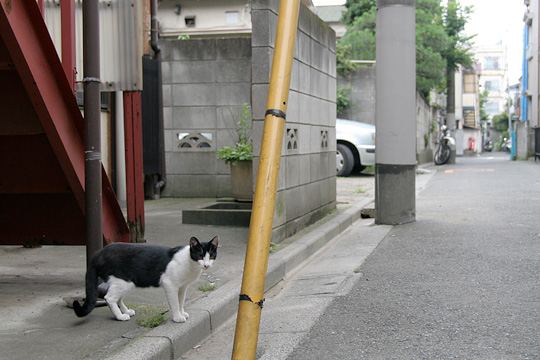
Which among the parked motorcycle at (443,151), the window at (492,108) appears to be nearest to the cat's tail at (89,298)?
the parked motorcycle at (443,151)

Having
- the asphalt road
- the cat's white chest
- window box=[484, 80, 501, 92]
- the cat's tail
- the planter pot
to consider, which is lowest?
the asphalt road

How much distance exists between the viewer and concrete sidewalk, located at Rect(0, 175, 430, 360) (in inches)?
155

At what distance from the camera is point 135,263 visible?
444cm

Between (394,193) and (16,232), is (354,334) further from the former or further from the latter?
(394,193)

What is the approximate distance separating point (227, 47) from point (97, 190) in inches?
289

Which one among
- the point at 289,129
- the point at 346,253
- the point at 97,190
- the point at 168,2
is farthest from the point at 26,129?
the point at 168,2

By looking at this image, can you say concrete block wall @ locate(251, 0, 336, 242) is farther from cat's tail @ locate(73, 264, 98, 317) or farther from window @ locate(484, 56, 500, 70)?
window @ locate(484, 56, 500, 70)

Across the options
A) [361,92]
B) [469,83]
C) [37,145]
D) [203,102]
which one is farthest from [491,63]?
[37,145]

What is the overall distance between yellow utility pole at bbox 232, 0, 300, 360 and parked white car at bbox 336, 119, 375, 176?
13.6m

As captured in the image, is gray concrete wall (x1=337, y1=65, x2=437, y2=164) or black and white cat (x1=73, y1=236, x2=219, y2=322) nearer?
black and white cat (x1=73, y1=236, x2=219, y2=322)

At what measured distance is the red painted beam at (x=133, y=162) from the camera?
696cm

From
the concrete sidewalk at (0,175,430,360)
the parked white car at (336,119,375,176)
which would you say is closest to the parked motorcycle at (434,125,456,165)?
the parked white car at (336,119,375,176)

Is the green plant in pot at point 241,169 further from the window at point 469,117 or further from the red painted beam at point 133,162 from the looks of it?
the window at point 469,117

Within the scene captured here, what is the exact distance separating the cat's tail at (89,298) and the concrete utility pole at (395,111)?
582cm
